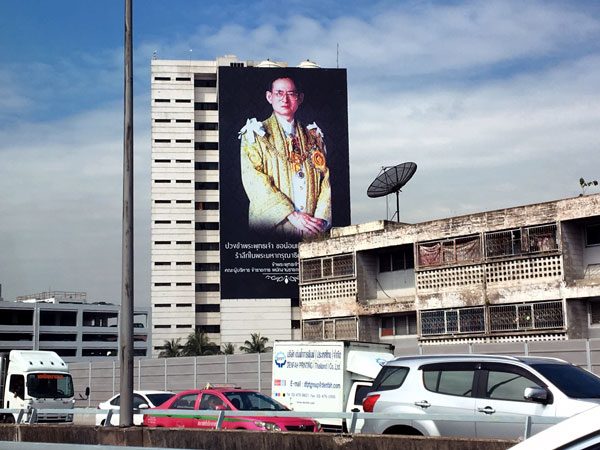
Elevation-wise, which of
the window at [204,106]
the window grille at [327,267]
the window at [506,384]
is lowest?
the window at [506,384]

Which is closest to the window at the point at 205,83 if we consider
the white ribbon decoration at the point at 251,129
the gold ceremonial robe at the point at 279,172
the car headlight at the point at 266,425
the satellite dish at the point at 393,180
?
the white ribbon decoration at the point at 251,129

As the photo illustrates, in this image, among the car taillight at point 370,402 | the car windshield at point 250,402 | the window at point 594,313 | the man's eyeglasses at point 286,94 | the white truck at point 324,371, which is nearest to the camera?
the car taillight at point 370,402

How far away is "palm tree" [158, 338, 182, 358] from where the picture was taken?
11112cm

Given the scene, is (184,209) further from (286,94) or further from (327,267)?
(327,267)

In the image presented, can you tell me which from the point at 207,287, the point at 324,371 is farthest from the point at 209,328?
the point at 324,371

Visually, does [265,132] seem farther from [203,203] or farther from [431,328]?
[431,328]

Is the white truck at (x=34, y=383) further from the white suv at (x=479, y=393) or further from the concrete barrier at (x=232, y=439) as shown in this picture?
the white suv at (x=479, y=393)

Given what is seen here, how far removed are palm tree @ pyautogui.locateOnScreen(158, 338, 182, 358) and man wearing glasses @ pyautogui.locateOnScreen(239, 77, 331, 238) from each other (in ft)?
59.8

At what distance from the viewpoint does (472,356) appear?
517 inches

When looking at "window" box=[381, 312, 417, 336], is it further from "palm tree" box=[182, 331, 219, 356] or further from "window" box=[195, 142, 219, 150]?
"window" box=[195, 142, 219, 150]

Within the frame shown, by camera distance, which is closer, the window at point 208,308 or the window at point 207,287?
the window at point 208,308

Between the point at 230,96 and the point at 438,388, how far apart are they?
97973 mm

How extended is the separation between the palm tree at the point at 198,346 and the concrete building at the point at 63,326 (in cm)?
1920

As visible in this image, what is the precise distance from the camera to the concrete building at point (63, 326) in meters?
131
